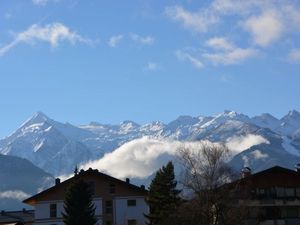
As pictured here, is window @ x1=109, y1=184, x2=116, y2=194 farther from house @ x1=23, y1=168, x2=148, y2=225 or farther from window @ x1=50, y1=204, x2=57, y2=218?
window @ x1=50, y1=204, x2=57, y2=218

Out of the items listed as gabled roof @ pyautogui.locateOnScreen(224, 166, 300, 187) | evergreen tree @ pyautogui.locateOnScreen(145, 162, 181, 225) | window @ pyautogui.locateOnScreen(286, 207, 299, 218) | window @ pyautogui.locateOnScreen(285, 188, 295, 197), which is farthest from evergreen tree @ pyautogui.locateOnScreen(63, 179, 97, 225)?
window @ pyautogui.locateOnScreen(285, 188, 295, 197)

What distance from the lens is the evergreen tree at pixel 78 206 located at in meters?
79.6

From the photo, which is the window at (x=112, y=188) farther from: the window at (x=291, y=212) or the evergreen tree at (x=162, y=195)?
the window at (x=291, y=212)

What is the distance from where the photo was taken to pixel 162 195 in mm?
82688

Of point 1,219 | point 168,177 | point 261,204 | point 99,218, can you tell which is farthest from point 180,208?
point 1,219

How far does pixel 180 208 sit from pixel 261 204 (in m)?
19.1

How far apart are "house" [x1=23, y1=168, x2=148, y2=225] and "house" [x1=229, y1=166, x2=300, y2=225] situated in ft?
56.0

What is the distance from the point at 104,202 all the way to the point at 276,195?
79.3 feet

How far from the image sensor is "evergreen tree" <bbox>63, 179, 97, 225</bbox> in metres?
79.6

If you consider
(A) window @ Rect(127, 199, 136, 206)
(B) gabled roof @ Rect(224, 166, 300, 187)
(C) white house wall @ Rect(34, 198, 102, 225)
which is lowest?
(C) white house wall @ Rect(34, 198, 102, 225)

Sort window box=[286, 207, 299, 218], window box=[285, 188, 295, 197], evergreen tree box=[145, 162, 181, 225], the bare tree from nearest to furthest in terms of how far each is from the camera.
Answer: the bare tree, evergreen tree box=[145, 162, 181, 225], window box=[286, 207, 299, 218], window box=[285, 188, 295, 197]

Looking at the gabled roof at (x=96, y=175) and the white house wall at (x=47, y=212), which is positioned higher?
the gabled roof at (x=96, y=175)

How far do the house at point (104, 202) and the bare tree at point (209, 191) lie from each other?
25.9 metres

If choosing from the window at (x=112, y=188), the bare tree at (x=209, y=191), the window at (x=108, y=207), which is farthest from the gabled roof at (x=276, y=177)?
the window at (x=108, y=207)
